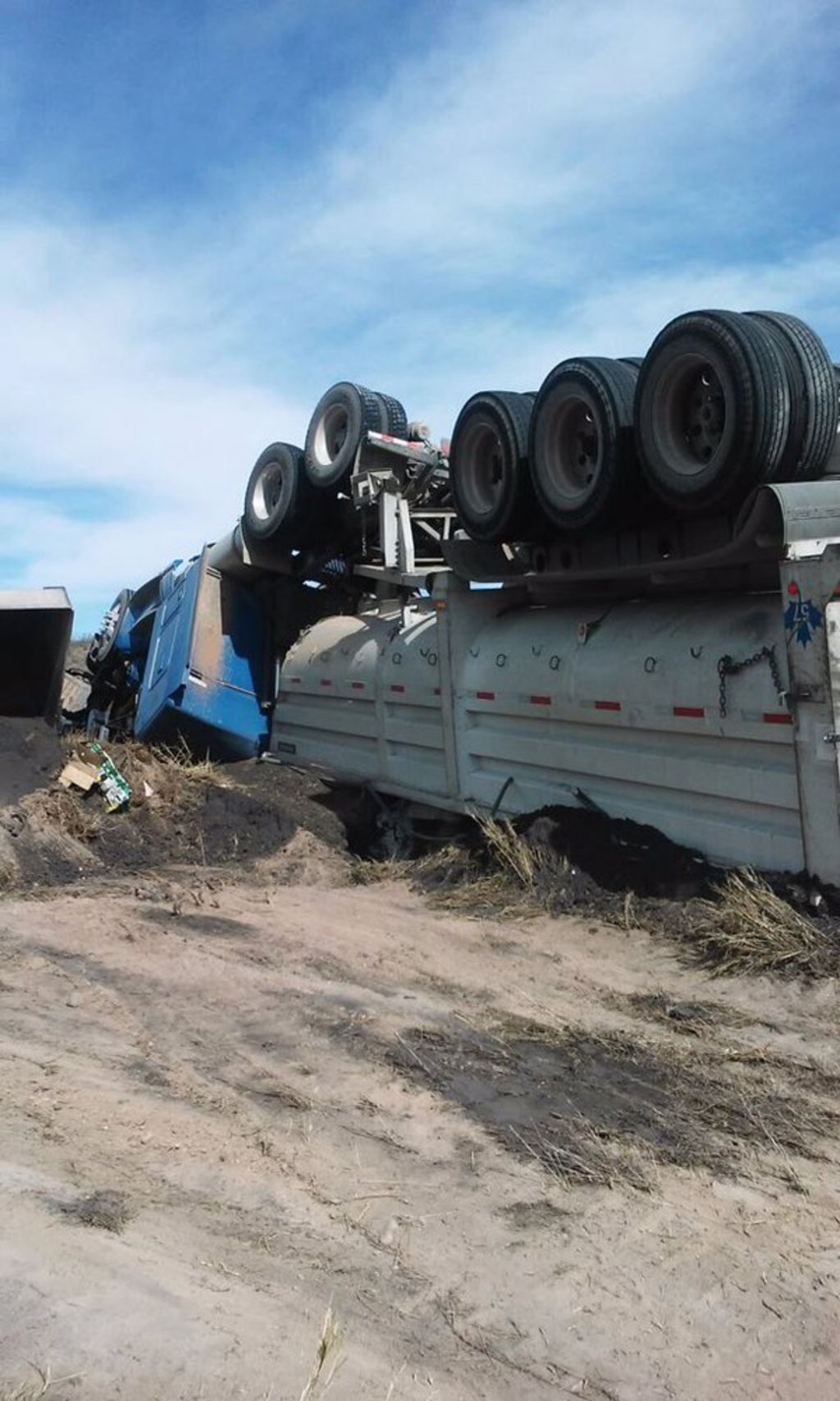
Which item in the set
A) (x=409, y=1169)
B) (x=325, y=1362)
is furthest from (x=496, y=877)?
(x=325, y=1362)

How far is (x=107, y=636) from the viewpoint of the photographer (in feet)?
38.5

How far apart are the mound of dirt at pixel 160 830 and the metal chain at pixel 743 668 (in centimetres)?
310

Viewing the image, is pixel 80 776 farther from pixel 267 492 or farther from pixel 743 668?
pixel 743 668

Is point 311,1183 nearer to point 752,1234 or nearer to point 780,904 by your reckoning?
point 752,1234

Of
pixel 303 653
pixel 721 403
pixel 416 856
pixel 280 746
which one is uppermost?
pixel 721 403

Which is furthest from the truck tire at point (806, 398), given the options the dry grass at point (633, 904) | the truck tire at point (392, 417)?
the truck tire at point (392, 417)

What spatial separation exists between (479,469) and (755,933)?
3762mm

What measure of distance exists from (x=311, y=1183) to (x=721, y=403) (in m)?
4.11

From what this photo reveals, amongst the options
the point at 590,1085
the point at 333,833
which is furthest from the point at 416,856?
the point at 590,1085

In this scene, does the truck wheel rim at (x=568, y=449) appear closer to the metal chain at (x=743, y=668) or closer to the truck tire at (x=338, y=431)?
the metal chain at (x=743, y=668)

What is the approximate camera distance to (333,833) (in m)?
8.25

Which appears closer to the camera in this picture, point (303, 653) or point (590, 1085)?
point (590, 1085)

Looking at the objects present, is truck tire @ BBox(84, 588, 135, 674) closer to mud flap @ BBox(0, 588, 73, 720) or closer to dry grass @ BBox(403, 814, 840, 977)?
mud flap @ BBox(0, 588, 73, 720)

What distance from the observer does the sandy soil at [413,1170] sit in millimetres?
2398
